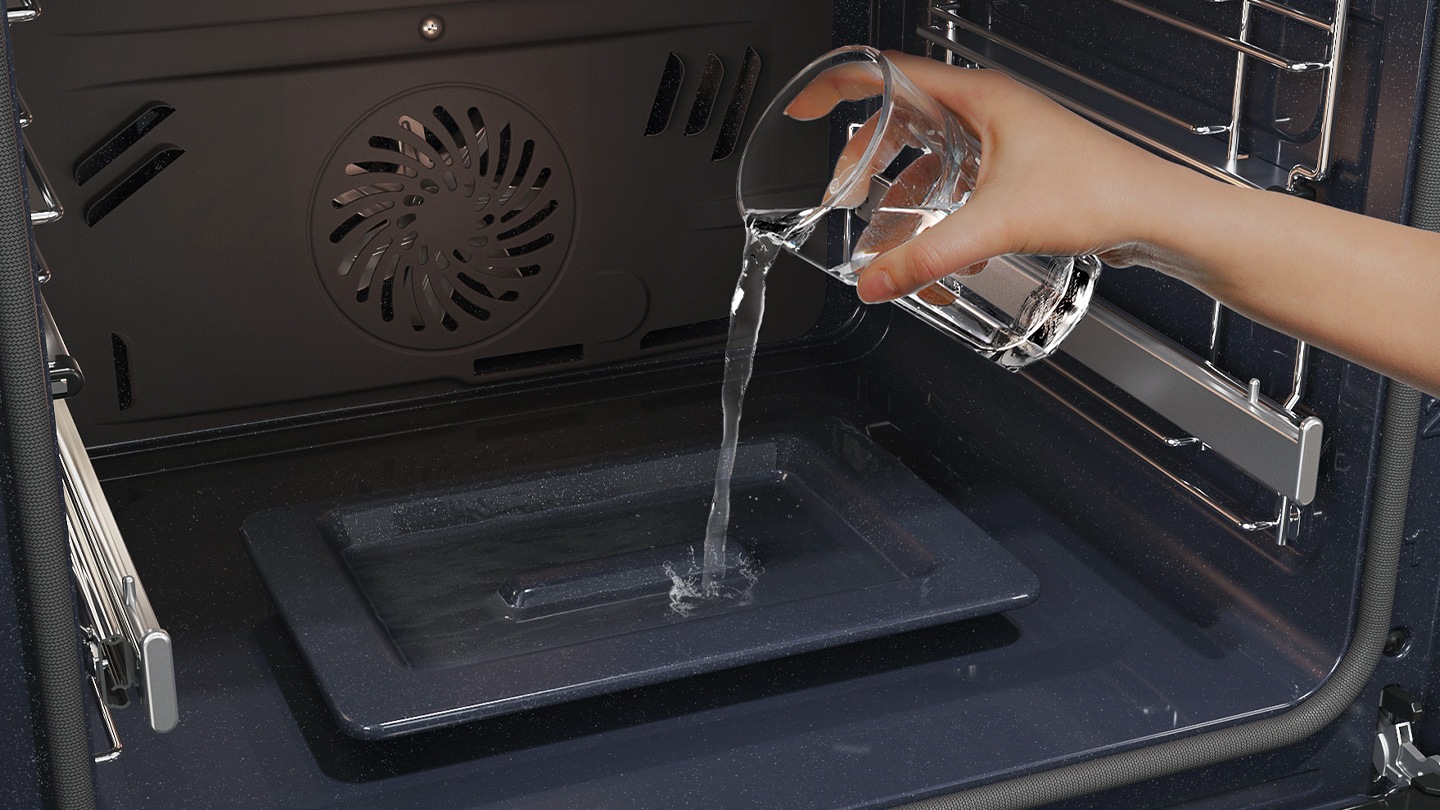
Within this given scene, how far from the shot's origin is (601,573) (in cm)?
109

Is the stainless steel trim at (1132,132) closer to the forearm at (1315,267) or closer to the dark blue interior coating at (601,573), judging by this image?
the forearm at (1315,267)

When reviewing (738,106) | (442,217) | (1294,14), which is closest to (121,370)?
(442,217)

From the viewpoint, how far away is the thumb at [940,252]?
76 centimetres

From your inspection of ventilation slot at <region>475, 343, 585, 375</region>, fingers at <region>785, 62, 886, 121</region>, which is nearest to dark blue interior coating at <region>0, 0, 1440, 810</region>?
ventilation slot at <region>475, 343, 585, 375</region>

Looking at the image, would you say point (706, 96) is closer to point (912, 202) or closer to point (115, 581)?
point (912, 202)

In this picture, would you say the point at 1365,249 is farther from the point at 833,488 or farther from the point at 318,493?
the point at 318,493

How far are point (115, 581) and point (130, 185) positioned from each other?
1.44ft

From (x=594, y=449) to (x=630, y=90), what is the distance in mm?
286

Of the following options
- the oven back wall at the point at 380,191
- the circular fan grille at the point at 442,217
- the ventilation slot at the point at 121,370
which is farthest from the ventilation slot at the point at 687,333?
the ventilation slot at the point at 121,370

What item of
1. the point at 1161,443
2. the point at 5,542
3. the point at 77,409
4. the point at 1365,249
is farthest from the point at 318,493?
the point at 1365,249

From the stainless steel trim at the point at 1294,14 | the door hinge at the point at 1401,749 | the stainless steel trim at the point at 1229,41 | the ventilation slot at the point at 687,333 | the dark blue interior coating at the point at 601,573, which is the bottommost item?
the door hinge at the point at 1401,749

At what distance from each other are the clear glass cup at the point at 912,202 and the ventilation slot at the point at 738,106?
0.18m

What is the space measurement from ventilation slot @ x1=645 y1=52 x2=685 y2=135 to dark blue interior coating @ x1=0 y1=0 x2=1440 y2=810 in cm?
6

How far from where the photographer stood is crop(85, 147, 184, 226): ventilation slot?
3.74 ft
